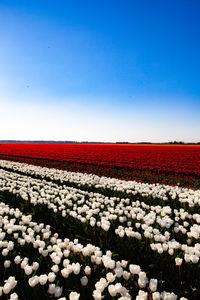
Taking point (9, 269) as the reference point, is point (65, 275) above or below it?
above

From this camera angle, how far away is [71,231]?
5.83 meters

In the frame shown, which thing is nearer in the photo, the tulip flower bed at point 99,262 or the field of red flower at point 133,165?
the tulip flower bed at point 99,262

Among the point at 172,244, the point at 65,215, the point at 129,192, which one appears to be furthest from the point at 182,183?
the point at 172,244

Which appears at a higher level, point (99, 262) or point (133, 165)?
point (99, 262)

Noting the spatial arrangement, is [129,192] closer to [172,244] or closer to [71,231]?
[71,231]

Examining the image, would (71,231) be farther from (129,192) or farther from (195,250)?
(129,192)

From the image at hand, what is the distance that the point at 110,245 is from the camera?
473cm

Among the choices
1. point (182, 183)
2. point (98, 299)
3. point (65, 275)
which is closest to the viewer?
point (98, 299)

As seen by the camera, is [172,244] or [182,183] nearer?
[172,244]

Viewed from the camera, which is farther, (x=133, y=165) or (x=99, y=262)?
(x=133, y=165)

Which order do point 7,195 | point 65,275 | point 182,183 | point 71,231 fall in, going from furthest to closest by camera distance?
1. point 182,183
2. point 7,195
3. point 71,231
4. point 65,275

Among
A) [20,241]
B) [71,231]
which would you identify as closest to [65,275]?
[20,241]

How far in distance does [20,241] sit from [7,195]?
17.7 feet

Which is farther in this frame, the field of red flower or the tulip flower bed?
the field of red flower
